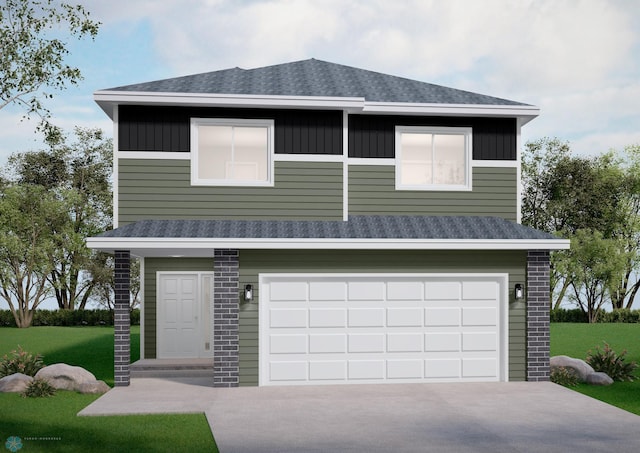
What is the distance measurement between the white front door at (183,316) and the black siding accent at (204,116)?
3.89m

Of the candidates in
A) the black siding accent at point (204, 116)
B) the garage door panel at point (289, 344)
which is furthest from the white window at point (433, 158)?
the garage door panel at point (289, 344)

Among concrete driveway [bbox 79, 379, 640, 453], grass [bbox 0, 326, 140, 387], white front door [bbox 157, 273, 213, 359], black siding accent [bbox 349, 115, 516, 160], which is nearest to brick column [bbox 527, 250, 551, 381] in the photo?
concrete driveway [bbox 79, 379, 640, 453]

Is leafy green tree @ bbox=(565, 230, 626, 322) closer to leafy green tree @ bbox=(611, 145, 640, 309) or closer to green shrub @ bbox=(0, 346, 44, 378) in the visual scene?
leafy green tree @ bbox=(611, 145, 640, 309)

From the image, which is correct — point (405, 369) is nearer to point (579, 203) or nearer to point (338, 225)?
point (338, 225)

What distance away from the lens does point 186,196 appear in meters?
16.2

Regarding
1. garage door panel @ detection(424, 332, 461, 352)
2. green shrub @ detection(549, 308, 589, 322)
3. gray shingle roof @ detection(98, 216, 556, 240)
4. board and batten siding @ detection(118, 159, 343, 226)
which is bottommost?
green shrub @ detection(549, 308, 589, 322)

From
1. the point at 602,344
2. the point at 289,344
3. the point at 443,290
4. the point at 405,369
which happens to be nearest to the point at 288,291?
the point at 289,344

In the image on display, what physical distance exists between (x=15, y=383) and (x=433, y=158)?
10.2m

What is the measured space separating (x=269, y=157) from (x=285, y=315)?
11.5 feet

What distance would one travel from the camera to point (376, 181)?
16953 millimetres

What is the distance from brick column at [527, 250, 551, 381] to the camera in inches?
617

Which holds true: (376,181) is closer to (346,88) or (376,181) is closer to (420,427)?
(346,88)

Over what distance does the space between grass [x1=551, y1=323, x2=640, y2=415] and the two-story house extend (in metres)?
1.45

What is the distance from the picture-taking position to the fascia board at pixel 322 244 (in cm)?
1453
